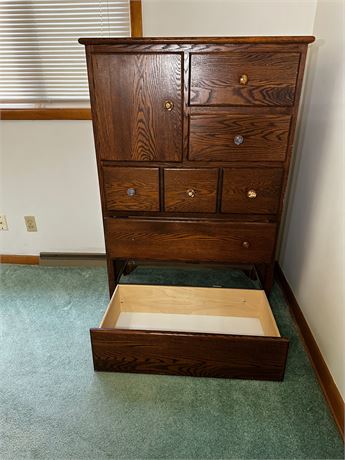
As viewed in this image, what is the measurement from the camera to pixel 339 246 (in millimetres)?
1120

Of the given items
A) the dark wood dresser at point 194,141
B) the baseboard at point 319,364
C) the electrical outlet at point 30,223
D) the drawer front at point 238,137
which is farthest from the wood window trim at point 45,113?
the baseboard at point 319,364

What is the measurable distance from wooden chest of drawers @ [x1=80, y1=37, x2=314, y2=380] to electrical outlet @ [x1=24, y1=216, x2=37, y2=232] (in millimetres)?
739

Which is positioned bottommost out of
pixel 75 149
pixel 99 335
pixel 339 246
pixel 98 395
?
pixel 98 395

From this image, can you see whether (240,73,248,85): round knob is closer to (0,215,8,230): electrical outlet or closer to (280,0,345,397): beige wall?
(280,0,345,397): beige wall

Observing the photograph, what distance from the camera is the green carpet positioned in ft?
3.18

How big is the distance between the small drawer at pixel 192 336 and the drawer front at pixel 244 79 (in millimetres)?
807

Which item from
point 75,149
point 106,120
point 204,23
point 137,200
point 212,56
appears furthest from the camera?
point 75,149

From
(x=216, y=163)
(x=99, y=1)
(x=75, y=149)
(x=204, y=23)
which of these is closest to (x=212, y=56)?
(x=216, y=163)

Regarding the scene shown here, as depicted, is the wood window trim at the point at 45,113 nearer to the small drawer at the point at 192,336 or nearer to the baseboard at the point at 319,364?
the small drawer at the point at 192,336

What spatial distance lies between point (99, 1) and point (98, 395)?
5.70ft

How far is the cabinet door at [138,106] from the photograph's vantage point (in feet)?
3.67

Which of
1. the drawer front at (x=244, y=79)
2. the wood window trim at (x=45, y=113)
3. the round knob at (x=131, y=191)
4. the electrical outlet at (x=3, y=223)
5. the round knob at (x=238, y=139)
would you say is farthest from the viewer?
the electrical outlet at (x=3, y=223)

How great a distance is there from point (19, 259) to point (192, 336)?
4.59ft

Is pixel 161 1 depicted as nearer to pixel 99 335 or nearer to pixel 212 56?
pixel 212 56
